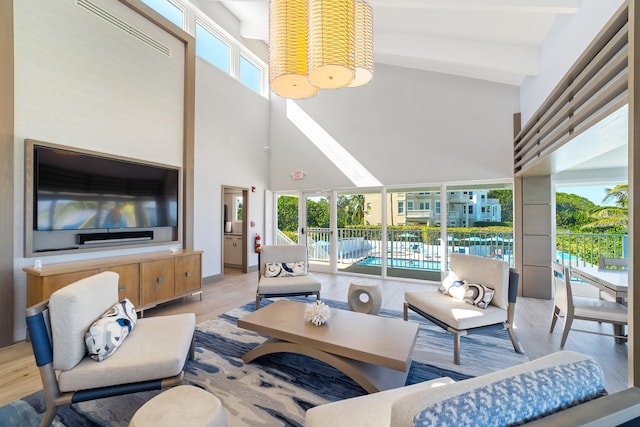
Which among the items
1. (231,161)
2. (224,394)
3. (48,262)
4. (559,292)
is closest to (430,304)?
(559,292)

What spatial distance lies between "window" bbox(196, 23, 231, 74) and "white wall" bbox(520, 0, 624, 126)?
534 cm

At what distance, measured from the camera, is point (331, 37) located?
193cm

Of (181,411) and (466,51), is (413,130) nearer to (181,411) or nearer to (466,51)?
(466,51)

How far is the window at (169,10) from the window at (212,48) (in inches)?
15.0

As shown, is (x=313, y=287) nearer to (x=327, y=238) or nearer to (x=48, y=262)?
(x=327, y=238)

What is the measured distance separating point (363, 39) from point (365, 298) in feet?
8.07

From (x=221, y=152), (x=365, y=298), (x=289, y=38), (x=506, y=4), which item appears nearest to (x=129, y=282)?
(x=365, y=298)

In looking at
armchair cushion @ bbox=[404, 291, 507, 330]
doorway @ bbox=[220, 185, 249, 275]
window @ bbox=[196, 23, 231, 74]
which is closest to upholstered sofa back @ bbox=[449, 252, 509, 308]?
armchair cushion @ bbox=[404, 291, 507, 330]

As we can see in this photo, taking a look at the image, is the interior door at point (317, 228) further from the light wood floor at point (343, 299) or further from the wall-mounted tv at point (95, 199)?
the wall-mounted tv at point (95, 199)

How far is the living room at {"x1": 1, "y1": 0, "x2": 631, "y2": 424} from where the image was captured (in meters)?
2.87

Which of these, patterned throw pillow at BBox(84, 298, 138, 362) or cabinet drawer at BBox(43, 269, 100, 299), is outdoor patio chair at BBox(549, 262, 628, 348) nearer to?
patterned throw pillow at BBox(84, 298, 138, 362)

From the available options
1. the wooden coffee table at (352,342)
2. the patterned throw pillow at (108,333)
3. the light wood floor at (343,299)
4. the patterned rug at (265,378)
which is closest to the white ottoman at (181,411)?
the patterned rug at (265,378)

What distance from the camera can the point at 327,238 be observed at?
6.18 metres

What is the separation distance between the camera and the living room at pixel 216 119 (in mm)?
2865
